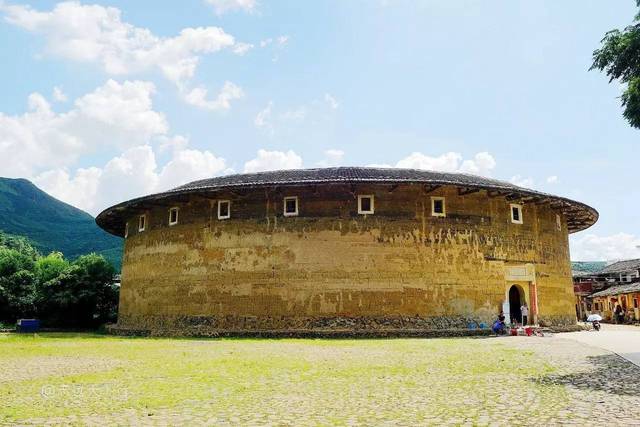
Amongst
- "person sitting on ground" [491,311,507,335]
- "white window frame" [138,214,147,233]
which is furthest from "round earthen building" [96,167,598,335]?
"white window frame" [138,214,147,233]

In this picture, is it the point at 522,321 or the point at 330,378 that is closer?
the point at 330,378

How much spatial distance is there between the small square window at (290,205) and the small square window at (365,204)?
232 cm

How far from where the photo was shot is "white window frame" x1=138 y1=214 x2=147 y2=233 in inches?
955

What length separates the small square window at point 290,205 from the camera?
66.8 ft

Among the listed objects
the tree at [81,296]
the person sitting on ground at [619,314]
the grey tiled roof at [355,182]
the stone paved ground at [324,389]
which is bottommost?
the stone paved ground at [324,389]

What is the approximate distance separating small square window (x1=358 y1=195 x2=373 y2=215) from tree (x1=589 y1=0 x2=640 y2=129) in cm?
954

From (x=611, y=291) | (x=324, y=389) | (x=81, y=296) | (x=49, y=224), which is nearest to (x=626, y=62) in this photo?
(x=324, y=389)

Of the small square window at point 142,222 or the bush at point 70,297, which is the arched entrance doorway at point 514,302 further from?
the bush at point 70,297

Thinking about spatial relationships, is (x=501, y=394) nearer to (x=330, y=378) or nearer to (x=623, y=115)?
(x=330, y=378)

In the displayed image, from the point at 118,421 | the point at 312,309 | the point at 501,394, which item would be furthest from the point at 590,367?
the point at 312,309

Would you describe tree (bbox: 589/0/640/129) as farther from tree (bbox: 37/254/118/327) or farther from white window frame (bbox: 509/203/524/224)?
tree (bbox: 37/254/118/327)

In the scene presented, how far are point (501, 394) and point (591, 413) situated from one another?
1.31 metres

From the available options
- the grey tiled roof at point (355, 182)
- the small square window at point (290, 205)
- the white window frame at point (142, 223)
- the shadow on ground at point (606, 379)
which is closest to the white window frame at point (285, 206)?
the small square window at point (290, 205)

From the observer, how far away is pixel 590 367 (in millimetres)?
9672
